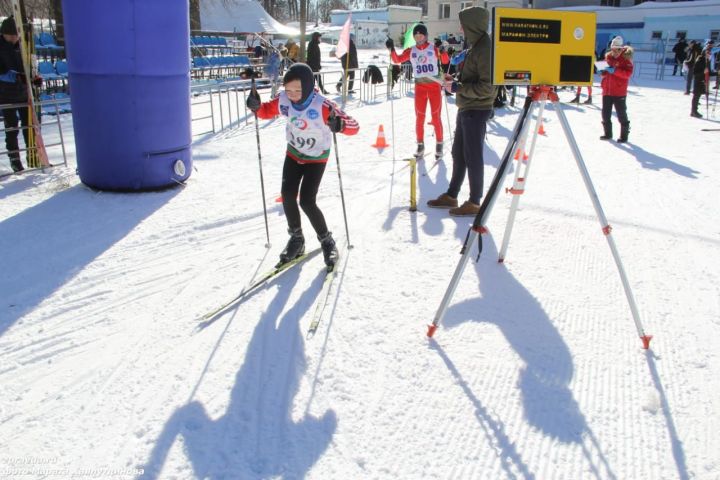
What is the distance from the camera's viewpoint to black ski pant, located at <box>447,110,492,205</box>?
584 centimetres

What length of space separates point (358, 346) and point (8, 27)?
21.7 ft

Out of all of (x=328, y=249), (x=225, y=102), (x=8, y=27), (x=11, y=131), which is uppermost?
(x=8, y=27)

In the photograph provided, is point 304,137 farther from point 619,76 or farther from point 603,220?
point 619,76

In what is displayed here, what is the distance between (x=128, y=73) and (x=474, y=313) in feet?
15.9

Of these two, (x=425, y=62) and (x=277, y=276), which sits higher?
(x=425, y=62)

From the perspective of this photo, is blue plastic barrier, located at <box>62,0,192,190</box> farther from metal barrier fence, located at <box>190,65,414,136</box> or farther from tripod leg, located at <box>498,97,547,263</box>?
tripod leg, located at <box>498,97,547,263</box>

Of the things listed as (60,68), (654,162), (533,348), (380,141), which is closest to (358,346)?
(533,348)

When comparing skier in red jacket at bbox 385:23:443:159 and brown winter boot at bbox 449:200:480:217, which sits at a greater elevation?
skier in red jacket at bbox 385:23:443:159

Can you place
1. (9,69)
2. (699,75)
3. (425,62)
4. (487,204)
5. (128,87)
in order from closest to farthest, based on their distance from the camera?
(487,204)
(128,87)
(9,69)
(425,62)
(699,75)

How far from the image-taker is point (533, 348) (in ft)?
11.8

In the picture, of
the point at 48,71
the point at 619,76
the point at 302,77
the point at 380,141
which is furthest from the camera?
the point at 48,71

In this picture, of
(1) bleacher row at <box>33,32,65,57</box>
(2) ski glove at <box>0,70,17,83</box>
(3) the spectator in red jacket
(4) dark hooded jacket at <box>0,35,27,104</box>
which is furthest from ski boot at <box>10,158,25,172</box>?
(1) bleacher row at <box>33,32,65,57</box>

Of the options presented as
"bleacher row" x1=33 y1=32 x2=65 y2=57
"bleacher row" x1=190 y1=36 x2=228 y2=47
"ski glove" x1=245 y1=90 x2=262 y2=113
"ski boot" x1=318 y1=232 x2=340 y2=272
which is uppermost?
"bleacher row" x1=190 y1=36 x2=228 y2=47

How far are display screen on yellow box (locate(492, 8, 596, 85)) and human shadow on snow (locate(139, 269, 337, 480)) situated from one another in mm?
2216
